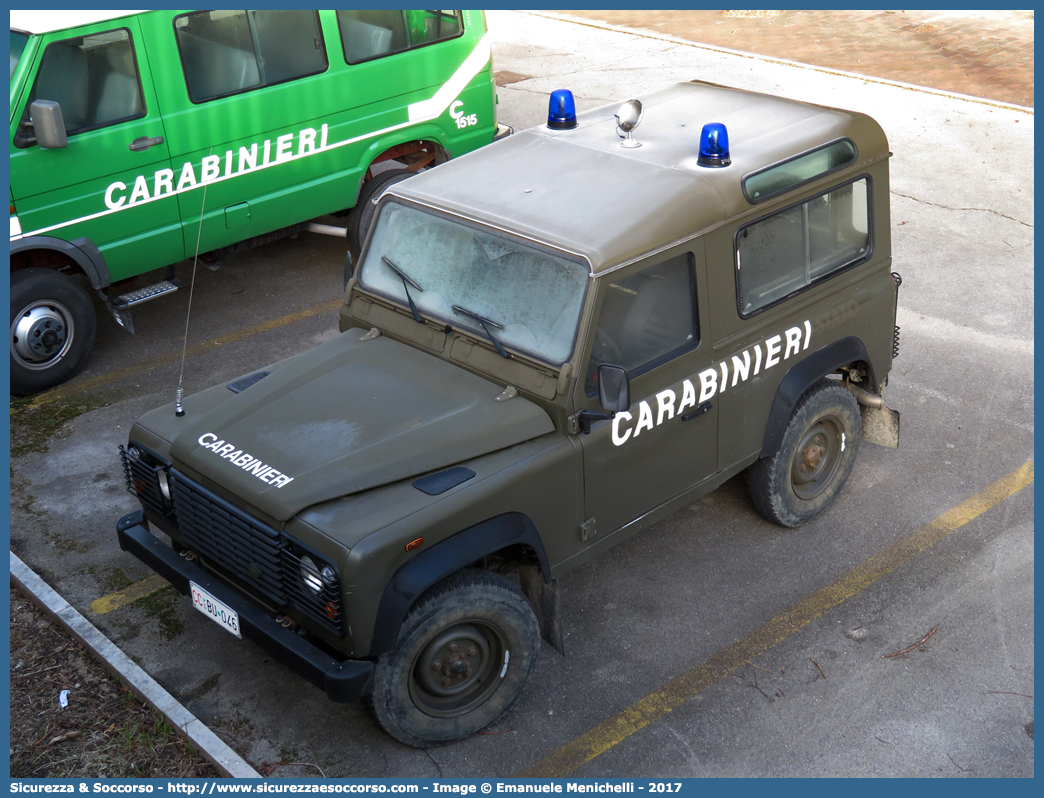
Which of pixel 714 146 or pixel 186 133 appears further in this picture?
pixel 186 133

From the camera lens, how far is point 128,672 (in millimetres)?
4992

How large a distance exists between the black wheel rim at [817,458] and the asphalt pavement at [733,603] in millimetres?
229

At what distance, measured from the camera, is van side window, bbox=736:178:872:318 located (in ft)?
16.7

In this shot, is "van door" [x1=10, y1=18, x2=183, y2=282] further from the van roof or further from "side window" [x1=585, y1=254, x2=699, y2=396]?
"side window" [x1=585, y1=254, x2=699, y2=396]

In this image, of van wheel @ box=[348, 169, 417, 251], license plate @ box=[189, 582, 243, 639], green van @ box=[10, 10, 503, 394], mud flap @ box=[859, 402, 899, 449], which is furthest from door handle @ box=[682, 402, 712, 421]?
van wheel @ box=[348, 169, 417, 251]

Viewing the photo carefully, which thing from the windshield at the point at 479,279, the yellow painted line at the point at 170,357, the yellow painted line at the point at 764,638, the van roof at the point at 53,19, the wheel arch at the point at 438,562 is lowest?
the yellow painted line at the point at 764,638

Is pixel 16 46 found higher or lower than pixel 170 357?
higher

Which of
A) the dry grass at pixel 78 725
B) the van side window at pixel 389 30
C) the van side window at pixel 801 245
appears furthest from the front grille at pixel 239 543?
the van side window at pixel 389 30

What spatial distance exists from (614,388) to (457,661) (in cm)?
134

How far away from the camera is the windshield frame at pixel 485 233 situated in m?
4.52

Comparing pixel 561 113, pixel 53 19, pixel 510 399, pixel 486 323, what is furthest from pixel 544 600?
pixel 53 19

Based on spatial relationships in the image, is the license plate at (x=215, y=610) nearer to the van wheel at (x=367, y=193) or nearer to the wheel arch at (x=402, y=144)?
the van wheel at (x=367, y=193)

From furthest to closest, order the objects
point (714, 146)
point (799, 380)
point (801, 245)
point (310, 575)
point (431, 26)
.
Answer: point (431, 26) → point (799, 380) → point (801, 245) → point (714, 146) → point (310, 575)

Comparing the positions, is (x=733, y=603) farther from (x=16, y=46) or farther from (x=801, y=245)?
(x=16, y=46)
